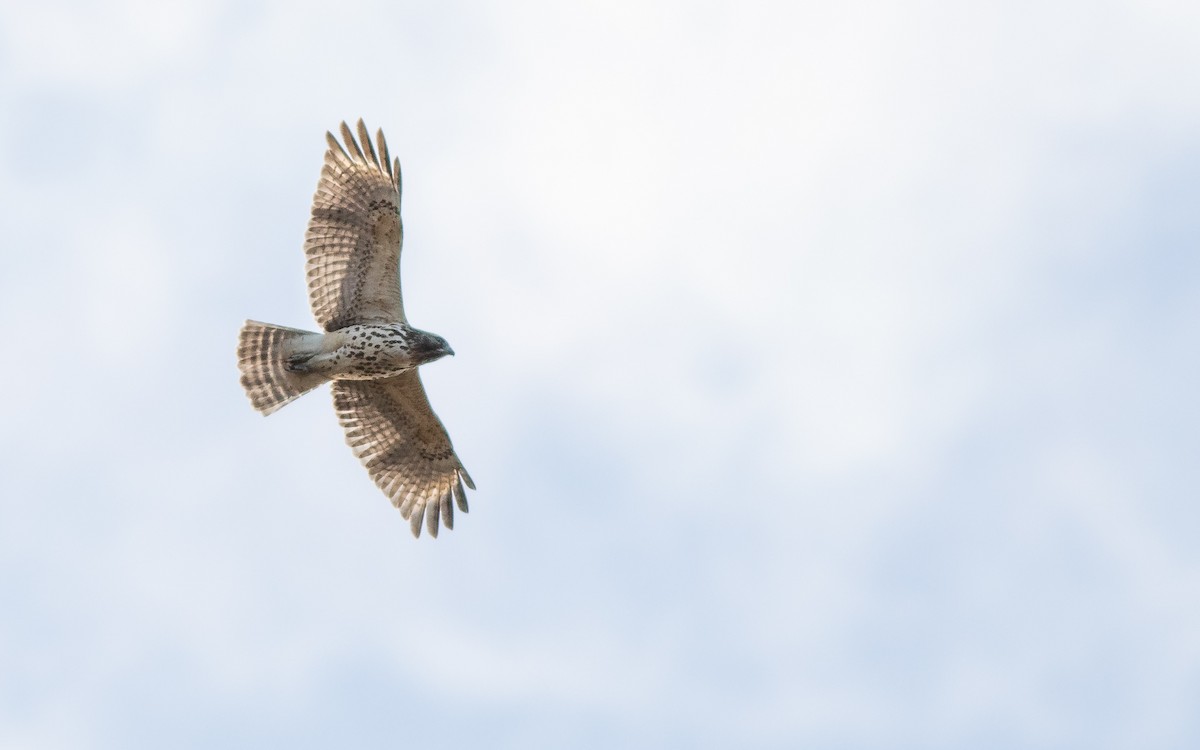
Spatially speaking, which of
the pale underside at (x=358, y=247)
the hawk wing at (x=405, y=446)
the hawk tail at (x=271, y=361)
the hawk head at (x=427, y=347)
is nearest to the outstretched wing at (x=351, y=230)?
the pale underside at (x=358, y=247)

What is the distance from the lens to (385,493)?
1978 centimetres

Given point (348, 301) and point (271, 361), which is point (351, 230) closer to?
point (348, 301)

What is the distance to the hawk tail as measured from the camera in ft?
59.9

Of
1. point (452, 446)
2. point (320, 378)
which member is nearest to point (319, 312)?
point (320, 378)

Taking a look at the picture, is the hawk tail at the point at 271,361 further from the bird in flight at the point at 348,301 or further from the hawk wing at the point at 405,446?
the hawk wing at the point at 405,446

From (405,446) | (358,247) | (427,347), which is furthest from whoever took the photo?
(405,446)

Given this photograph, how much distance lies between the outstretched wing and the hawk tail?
379 mm

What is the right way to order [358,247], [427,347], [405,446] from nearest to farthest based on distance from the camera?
1. [427,347]
2. [358,247]
3. [405,446]

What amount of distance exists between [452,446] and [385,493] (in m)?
0.91

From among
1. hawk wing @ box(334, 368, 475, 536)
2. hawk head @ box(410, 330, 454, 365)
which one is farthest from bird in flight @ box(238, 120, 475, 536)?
hawk wing @ box(334, 368, 475, 536)

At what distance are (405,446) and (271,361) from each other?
2089mm

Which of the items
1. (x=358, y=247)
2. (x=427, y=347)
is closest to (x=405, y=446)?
(x=427, y=347)

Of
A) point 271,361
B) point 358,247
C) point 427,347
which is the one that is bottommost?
point 271,361

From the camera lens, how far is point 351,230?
18203 mm
